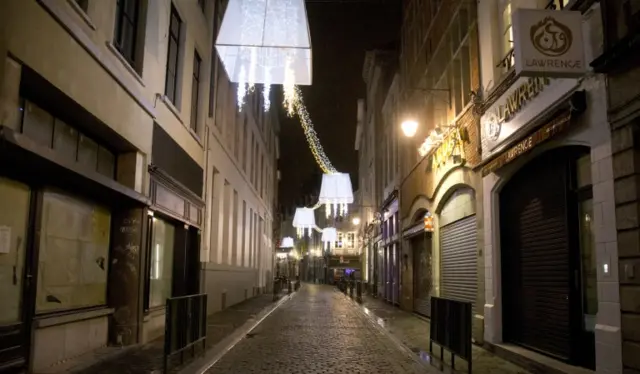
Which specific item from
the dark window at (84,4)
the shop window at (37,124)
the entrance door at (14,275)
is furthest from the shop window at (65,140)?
the dark window at (84,4)

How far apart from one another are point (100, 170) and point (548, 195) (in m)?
8.03

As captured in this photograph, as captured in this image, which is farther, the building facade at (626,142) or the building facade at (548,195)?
the building facade at (548,195)

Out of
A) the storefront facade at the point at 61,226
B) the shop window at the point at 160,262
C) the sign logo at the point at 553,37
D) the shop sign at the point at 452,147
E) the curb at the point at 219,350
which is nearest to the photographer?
the storefront facade at the point at 61,226

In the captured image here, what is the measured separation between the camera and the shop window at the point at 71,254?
8.90 m

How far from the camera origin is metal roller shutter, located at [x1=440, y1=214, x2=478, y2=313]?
14344 mm

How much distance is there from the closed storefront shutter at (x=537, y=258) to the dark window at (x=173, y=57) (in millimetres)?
8474

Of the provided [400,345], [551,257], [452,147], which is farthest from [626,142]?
[452,147]

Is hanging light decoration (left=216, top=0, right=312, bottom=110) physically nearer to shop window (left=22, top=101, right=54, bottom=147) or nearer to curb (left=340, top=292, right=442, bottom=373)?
shop window (left=22, top=101, right=54, bottom=147)

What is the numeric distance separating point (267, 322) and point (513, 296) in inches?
338

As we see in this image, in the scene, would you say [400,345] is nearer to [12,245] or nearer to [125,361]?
[125,361]

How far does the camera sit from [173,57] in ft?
50.3

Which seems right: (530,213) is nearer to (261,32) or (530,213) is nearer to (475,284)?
(475,284)

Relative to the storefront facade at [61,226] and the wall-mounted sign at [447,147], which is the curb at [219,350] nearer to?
the storefront facade at [61,226]

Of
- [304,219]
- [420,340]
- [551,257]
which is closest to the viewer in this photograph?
[551,257]
